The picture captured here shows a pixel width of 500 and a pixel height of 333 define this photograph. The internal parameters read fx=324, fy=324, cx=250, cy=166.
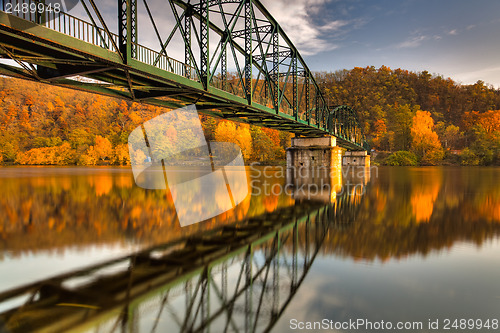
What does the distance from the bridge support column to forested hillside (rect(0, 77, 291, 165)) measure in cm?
2155

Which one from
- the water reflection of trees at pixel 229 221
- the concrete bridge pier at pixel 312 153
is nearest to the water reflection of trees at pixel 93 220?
the water reflection of trees at pixel 229 221

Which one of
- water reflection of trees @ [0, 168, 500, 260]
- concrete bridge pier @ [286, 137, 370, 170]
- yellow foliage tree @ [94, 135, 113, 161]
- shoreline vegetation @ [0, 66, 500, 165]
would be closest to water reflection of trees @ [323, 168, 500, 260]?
water reflection of trees @ [0, 168, 500, 260]

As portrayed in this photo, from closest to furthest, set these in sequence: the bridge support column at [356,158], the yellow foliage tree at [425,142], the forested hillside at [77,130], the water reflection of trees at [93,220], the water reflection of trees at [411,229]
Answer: the water reflection of trees at [411,229]
the water reflection of trees at [93,220]
the forested hillside at [77,130]
the bridge support column at [356,158]
the yellow foliage tree at [425,142]

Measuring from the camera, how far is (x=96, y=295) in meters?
6.53

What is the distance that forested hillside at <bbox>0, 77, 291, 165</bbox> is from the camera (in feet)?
321

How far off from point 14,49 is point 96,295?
33.3 ft

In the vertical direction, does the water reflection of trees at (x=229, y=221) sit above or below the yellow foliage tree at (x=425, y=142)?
below

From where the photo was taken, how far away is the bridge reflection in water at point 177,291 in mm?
5457

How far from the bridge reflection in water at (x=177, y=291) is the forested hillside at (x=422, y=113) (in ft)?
375

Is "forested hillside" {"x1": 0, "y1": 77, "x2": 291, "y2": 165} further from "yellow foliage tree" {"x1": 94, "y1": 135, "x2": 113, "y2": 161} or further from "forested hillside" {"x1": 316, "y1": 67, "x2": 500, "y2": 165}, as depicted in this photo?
"forested hillside" {"x1": 316, "y1": 67, "x2": 500, "y2": 165}

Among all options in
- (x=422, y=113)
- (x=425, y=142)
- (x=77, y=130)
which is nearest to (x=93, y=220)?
(x=77, y=130)

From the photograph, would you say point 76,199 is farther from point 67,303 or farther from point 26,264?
point 67,303

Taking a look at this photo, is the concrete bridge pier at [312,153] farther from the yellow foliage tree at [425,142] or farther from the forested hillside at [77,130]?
the yellow foliage tree at [425,142]

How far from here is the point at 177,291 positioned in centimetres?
668
